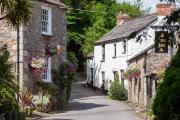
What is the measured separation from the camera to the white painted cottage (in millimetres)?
50475

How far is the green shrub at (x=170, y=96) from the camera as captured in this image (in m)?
10.1

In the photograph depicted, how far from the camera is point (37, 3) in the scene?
3497 centimetres

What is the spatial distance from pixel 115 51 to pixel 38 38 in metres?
20.6

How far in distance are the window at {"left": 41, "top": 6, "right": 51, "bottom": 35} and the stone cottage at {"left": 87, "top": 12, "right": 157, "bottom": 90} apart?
43.2 feet

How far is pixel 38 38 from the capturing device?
34.9 m

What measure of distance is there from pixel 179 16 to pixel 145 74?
33.0m

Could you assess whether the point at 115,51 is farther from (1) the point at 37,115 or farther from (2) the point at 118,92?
(1) the point at 37,115

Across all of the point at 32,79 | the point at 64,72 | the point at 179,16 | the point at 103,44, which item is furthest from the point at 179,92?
the point at 103,44

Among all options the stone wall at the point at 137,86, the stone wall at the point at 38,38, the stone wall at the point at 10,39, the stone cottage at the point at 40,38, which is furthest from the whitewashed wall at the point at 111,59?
the stone wall at the point at 10,39

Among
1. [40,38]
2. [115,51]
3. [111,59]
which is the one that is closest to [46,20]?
[40,38]

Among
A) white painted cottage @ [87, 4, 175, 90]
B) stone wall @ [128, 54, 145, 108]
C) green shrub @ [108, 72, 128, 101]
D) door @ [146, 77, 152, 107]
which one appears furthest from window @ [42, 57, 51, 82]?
green shrub @ [108, 72, 128, 101]

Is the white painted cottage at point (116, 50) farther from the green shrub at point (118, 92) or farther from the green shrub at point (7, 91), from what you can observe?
the green shrub at point (7, 91)

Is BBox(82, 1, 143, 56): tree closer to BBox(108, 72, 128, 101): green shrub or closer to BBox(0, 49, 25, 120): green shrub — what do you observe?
BBox(108, 72, 128, 101): green shrub

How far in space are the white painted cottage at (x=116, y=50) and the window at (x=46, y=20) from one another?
11458 mm
